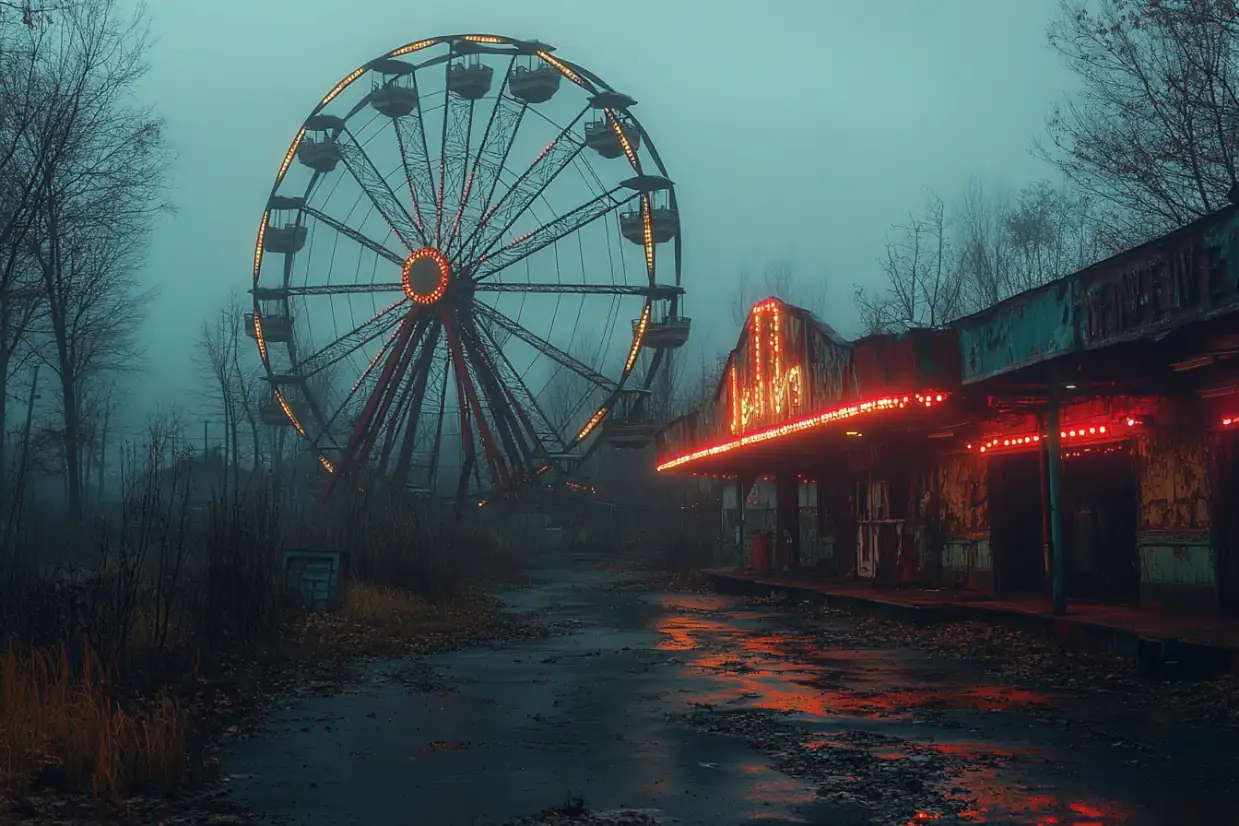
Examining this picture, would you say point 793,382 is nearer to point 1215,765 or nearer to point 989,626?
point 989,626

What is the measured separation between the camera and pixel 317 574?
20188 mm

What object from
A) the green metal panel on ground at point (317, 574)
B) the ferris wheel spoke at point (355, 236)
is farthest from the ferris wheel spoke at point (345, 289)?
the green metal panel on ground at point (317, 574)

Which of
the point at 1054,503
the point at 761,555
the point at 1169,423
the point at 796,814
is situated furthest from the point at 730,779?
the point at 761,555

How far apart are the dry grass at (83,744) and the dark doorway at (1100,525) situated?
54.3 ft

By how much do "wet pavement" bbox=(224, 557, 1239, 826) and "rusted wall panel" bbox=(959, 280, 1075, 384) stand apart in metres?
3.61

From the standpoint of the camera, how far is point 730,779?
Result: 8.42 m

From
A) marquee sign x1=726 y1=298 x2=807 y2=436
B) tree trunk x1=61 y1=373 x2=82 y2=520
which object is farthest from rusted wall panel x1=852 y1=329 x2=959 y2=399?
tree trunk x1=61 y1=373 x2=82 y2=520

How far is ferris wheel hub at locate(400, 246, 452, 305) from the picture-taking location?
39062 mm

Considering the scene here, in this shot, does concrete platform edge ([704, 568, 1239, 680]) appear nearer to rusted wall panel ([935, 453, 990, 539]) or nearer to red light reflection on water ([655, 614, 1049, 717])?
red light reflection on water ([655, 614, 1049, 717])

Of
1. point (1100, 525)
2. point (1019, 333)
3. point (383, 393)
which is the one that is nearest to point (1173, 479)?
point (1019, 333)

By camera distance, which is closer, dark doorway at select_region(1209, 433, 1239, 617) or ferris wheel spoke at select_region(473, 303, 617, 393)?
dark doorway at select_region(1209, 433, 1239, 617)

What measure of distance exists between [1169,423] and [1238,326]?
5.03m

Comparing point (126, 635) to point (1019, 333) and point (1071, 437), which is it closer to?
point (1019, 333)

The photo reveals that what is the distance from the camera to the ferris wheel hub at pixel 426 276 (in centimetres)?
3906
